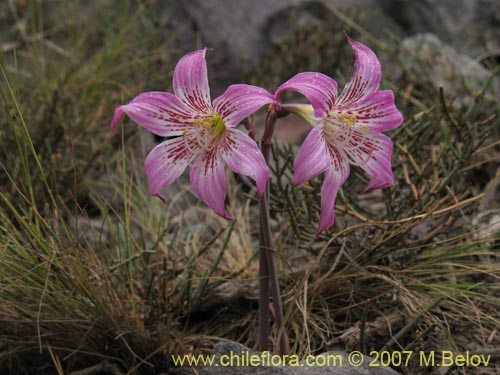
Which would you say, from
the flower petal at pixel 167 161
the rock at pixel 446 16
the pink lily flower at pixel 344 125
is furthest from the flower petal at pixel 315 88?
the rock at pixel 446 16

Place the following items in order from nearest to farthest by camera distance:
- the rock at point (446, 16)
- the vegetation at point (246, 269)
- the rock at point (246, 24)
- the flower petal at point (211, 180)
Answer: the flower petal at point (211, 180) < the vegetation at point (246, 269) < the rock at point (246, 24) < the rock at point (446, 16)

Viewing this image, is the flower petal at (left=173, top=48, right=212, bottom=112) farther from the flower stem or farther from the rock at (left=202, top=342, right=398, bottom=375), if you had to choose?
the rock at (left=202, top=342, right=398, bottom=375)

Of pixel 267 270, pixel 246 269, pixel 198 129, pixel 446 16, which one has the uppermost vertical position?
pixel 446 16

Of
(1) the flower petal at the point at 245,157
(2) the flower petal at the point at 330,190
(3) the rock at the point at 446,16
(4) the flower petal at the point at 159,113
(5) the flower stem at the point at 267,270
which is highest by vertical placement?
(3) the rock at the point at 446,16

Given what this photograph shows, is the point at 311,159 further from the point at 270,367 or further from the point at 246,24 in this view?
the point at 246,24

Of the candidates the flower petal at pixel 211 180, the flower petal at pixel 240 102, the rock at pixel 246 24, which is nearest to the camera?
the flower petal at pixel 240 102

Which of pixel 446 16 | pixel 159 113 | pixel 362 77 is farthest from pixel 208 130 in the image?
pixel 446 16

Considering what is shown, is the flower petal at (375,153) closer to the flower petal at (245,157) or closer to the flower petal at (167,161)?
the flower petal at (245,157)
